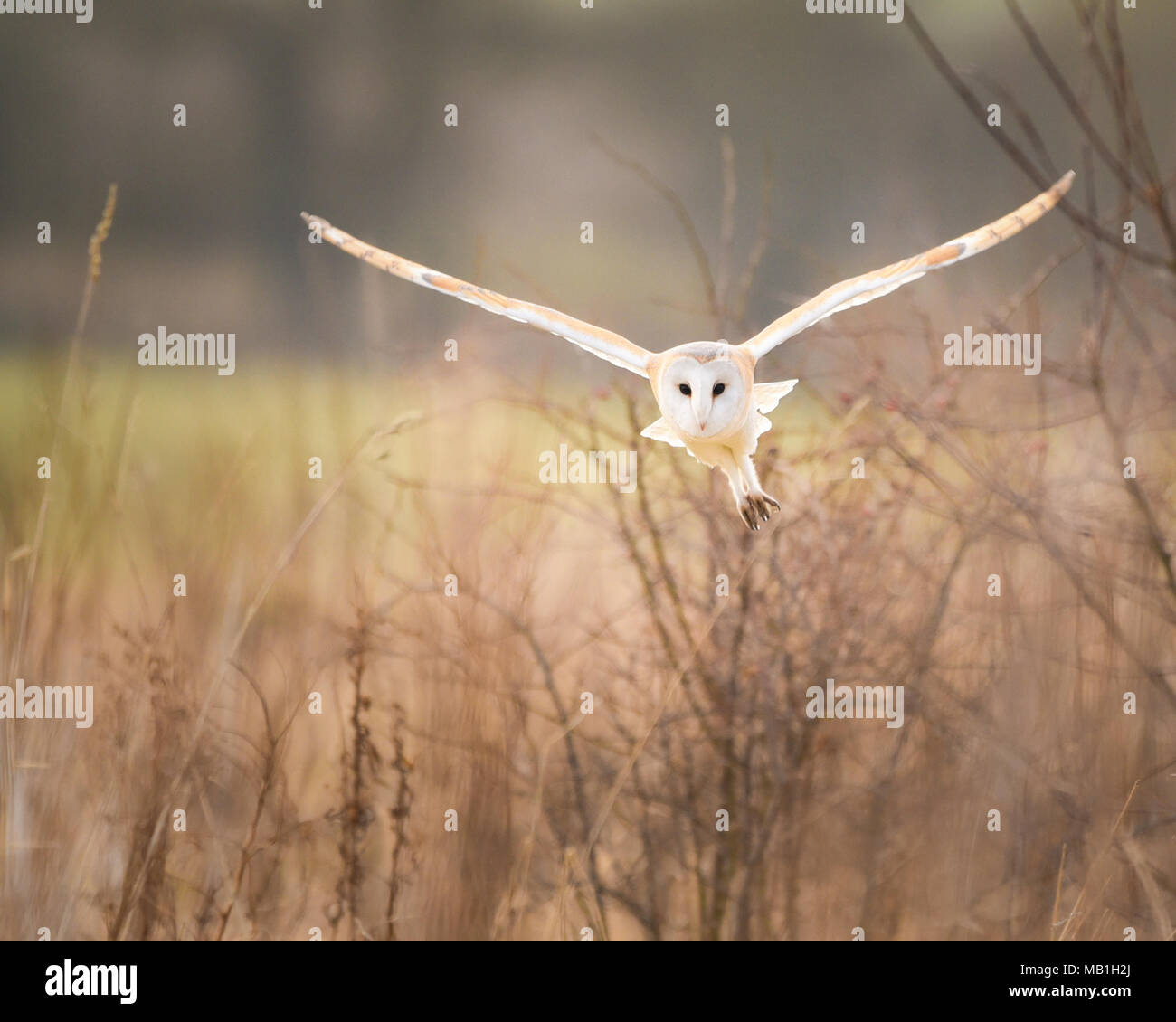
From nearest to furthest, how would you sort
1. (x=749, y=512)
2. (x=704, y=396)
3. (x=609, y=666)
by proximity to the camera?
(x=704, y=396)
(x=749, y=512)
(x=609, y=666)

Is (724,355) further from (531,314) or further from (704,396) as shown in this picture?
(531,314)

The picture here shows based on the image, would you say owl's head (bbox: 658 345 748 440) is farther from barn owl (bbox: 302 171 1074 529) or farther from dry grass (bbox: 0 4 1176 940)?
dry grass (bbox: 0 4 1176 940)

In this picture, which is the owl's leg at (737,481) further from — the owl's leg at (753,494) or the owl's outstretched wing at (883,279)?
the owl's outstretched wing at (883,279)

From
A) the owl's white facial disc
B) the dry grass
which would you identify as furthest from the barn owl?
the dry grass

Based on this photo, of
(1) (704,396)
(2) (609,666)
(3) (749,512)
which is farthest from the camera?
(2) (609,666)

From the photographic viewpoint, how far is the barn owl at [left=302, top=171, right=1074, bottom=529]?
1464 millimetres

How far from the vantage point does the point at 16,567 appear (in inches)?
70.8

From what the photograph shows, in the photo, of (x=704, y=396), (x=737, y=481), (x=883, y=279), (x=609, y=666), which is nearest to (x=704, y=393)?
(x=704, y=396)

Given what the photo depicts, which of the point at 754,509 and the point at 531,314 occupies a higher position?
the point at 531,314

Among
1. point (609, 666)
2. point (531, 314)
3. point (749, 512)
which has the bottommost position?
point (609, 666)

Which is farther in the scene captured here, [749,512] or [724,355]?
[749,512]

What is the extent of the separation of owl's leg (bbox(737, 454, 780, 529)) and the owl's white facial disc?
0.39 ft

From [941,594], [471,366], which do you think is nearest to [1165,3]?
[941,594]

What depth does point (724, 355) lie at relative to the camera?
1460 mm
